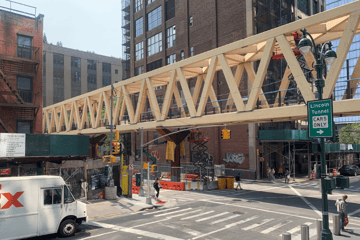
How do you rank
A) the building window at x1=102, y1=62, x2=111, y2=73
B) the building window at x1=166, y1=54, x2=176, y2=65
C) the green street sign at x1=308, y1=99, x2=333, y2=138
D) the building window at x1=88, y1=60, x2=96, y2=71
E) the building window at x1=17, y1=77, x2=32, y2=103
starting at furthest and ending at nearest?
the building window at x1=102, y1=62, x2=111, y2=73 < the building window at x1=88, y1=60, x2=96, y2=71 < the building window at x1=166, y1=54, x2=176, y2=65 < the building window at x1=17, y1=77, x2=32, y2=103 < the green street sign at x1=308, y1=99, x2=333, y2=138

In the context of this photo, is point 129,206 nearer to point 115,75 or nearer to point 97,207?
point 97,207

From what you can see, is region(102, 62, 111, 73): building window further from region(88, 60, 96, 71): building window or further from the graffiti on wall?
the graffiti on wall

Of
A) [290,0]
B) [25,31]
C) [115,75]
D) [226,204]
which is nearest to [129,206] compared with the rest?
[226,204]

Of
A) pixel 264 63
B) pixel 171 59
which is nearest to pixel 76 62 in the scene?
pixel 171 59

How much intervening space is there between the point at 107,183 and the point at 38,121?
12178 mm

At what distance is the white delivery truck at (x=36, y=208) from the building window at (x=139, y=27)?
5468 cm

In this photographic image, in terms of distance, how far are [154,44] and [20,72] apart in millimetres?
34081

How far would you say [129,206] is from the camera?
20.5 meters

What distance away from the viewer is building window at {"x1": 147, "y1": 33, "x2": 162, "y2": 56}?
5794cm

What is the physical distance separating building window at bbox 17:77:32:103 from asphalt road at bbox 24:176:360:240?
18.4m

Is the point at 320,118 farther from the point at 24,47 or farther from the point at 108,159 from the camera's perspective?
the point at 24,47

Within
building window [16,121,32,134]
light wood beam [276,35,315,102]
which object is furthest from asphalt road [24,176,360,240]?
building window [16,121,32,134]

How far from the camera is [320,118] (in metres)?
10.4

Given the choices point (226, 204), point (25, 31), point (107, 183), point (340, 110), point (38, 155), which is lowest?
point (226, 204)
